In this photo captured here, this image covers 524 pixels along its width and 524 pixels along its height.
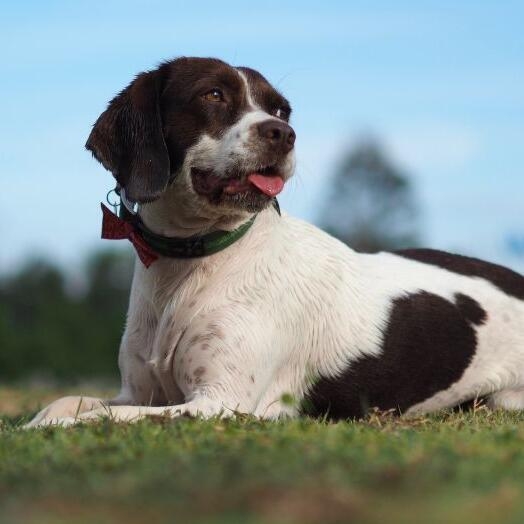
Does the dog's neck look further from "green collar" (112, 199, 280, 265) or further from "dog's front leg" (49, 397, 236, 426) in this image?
"dog's front leg" (49, 397, 236, 426)

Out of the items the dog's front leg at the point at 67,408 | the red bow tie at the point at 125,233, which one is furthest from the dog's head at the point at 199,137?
the dog's front leg at the point at 67,408

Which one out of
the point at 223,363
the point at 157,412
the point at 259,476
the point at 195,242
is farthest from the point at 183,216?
the point at 259,476

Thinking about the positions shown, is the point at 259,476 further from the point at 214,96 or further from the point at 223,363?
the point at 214,96

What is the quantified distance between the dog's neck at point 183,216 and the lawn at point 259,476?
4.85 feet

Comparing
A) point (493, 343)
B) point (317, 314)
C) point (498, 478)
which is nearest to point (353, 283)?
point (317, 314)

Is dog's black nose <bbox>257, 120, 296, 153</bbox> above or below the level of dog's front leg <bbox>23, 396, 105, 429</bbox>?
above

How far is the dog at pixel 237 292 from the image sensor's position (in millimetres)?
5766

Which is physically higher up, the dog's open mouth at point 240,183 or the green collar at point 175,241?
the dog's open mouth at point 240,183

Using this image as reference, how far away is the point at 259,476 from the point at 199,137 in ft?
9.55

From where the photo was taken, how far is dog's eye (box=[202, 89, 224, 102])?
5.96m

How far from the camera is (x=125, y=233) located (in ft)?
20.2

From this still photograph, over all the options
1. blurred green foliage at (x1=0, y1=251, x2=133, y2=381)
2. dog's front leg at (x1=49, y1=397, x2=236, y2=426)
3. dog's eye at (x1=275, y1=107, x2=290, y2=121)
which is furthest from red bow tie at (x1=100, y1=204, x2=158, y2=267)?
blurred green foliage at (x1=0, y1=251, x2=133, y2=381)

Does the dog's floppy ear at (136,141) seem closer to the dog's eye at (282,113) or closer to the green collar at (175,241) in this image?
the green collar at (175,241)

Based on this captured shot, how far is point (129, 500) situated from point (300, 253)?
3427mm
